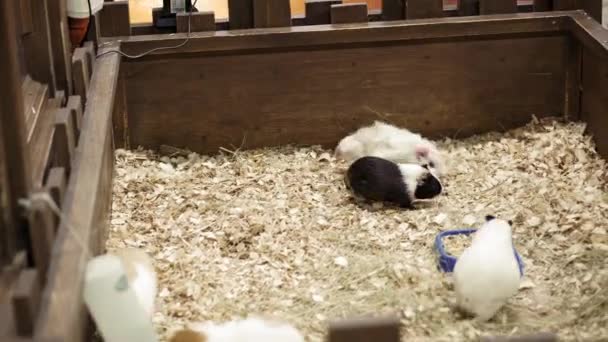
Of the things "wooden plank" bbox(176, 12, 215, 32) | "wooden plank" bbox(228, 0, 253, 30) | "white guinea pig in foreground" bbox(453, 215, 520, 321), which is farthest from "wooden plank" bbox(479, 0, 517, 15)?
"white guinea pig in foreground" bbox(453, 215, 520, 321)

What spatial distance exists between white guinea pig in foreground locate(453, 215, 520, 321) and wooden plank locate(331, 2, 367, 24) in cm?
130

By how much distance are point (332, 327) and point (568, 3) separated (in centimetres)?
236

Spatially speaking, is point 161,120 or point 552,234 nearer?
point 552,234

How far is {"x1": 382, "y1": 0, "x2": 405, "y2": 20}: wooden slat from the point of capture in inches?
131

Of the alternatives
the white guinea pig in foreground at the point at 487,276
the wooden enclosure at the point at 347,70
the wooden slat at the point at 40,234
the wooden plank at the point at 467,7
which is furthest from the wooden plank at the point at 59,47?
the wooden plank at the point at 467,7

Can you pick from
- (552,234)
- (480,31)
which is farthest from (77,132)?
(480,31)

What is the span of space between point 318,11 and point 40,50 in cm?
122

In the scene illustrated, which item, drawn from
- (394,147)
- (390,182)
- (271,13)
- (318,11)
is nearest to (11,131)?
(390,182)

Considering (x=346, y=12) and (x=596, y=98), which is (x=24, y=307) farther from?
(x=596, y=98)

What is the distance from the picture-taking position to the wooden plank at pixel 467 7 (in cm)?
337

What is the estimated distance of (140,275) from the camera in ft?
6.59

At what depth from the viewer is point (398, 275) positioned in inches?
93.3

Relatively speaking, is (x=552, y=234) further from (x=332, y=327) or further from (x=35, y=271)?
(x=35, y=271)

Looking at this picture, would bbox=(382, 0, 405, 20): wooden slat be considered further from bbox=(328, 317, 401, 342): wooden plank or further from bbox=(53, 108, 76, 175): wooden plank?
bbox=(328, 317, 401, 342): wooden plank
